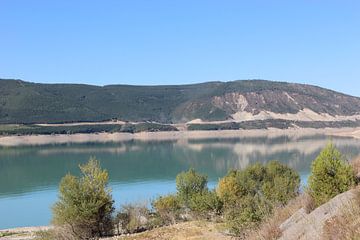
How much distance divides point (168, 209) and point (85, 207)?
7.64 meters

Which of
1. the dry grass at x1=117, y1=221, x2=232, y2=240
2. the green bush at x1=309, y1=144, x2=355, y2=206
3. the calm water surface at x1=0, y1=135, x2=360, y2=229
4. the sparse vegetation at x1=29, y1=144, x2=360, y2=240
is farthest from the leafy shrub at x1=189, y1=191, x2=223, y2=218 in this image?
the green bush at x1=309, y1=144, x2=355, y2=206

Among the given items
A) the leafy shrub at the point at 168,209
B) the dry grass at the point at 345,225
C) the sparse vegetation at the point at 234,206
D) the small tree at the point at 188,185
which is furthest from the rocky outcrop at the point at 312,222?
the small tree at the point at 188,185

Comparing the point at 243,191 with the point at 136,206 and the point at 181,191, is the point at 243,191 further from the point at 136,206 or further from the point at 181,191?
the point at 136,206

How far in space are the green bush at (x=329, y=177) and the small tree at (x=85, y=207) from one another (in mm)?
14810

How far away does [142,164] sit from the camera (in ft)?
300

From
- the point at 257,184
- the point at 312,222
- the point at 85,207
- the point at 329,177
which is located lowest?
the point at 257,184

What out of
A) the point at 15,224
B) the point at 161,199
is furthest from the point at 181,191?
the point at 15,224

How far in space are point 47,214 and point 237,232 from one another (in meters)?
35.6

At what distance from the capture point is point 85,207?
79.2 feet

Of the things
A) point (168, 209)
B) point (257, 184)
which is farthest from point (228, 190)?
point (168, 209)

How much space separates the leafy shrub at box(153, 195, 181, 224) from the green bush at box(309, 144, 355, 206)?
18.1 m

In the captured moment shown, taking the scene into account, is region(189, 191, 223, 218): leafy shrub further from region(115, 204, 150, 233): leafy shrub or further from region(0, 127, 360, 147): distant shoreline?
region(0, 127, 360, 147): distant shoreline

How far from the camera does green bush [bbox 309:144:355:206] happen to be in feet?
36.5

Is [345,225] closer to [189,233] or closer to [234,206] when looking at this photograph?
[189,233]
